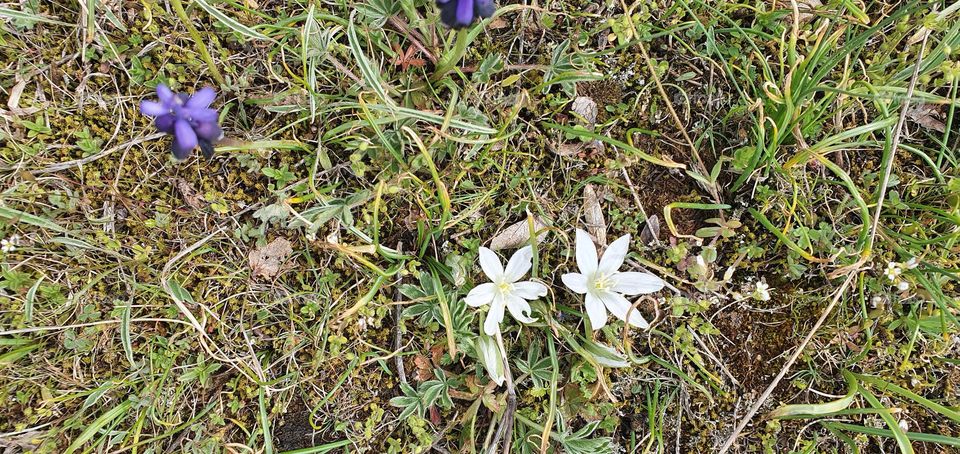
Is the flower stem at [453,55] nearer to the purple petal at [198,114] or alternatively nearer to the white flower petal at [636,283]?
the purple petal at [198,114]

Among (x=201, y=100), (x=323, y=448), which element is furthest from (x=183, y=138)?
(x=323, y=448)

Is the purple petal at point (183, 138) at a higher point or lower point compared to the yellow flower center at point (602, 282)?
higher

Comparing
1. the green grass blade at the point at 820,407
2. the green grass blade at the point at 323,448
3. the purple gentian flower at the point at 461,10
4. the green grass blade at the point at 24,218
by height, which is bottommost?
the green grass blade at the point at 323,448

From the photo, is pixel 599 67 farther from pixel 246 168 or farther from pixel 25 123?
pixel 25 123

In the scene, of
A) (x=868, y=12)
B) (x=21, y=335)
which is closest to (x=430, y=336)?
(x=21, y=335)

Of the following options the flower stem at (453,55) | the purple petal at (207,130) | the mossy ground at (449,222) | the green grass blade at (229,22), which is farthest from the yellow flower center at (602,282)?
the green grass blade at (229,22)
